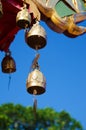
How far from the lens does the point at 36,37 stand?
5766 millimetres

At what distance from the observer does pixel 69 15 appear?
21.3 ft

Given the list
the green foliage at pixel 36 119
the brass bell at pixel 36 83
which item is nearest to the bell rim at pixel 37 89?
the brass bell at pixel 36 83

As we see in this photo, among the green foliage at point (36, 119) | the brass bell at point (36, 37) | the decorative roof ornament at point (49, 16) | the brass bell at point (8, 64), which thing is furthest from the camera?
the green foliage at point (36, 119)

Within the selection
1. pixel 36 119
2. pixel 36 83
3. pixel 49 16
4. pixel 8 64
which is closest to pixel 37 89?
pixel 36 83

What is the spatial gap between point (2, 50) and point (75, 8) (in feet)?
3.44

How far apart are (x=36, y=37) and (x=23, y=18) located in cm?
26

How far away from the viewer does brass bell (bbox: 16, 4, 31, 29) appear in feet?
18.6

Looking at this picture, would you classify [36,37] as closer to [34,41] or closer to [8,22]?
[34,41]

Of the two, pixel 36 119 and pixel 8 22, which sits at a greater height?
pixel 36 119

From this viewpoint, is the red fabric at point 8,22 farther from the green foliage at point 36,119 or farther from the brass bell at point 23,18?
the green foliage at point 36,119

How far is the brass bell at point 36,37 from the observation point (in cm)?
574

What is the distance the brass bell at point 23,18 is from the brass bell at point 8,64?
2.97 ft

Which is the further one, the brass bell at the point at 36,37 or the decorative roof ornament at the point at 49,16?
the decorative roof ornament at the point at 49,16

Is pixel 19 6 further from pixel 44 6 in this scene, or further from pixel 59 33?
pixel 59 33
